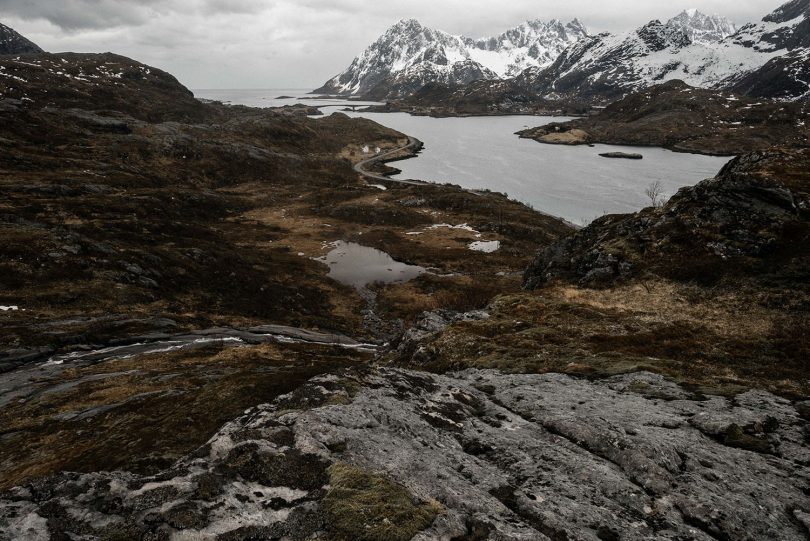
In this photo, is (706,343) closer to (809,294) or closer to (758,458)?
(809,294)

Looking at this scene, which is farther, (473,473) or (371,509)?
(473,473)

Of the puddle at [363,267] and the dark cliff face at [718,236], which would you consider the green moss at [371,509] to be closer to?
the dark cliff face at [718,236]

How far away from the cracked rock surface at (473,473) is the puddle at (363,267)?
183ft

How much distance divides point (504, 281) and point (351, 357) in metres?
39.5

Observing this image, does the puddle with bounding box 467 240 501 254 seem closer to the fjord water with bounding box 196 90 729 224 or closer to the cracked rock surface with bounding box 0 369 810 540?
the fjord water with bounding box 196 90 729 224

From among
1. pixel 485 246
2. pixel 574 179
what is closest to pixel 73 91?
pixel 485 246

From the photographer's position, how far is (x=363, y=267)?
7806 cm

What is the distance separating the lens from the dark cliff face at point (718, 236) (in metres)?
32.4

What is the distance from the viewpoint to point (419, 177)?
6678 inches

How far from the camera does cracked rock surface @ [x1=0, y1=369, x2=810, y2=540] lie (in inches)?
341

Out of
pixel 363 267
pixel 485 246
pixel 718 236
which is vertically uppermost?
pixel 718 236

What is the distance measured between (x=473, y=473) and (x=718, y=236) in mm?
37079

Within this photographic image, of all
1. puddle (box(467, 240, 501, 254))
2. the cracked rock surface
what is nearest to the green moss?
the cracked rock surface

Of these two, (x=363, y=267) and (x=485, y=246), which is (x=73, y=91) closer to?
(x=363, y=267)
